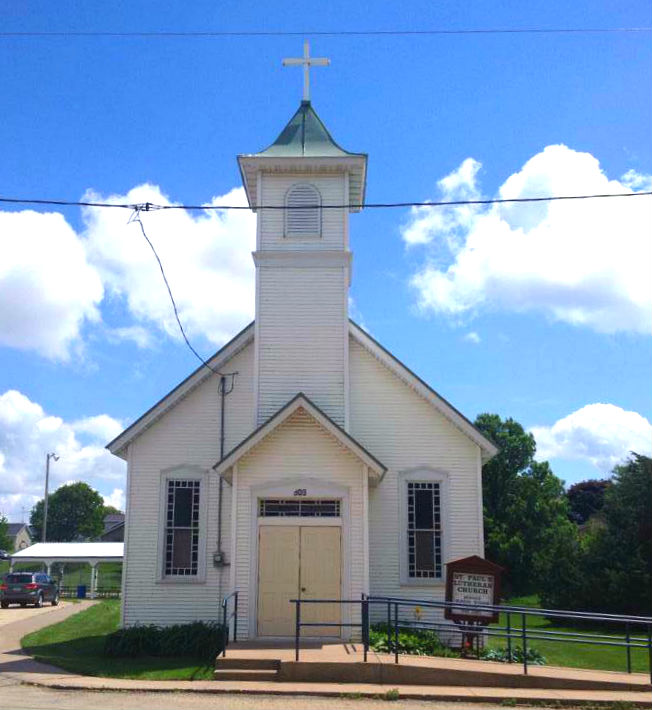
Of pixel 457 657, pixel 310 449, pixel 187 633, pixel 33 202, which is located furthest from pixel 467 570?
pixel 33 202

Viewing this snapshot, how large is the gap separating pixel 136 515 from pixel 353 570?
18.2ft

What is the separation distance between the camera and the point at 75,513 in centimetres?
11412

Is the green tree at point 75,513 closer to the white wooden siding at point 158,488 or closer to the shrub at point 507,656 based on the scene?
the white wooden siding at point 158,488

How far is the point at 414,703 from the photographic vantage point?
39.7 feet

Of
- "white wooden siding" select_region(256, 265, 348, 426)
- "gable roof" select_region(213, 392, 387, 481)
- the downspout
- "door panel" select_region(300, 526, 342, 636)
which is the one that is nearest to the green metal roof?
"white wooden siding" select_region(256, 265, 348, 426)

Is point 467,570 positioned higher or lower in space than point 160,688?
higher

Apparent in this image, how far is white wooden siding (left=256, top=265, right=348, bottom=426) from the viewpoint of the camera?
61.2 feet

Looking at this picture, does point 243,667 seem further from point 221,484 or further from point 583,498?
point 583,498

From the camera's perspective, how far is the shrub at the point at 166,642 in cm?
1639

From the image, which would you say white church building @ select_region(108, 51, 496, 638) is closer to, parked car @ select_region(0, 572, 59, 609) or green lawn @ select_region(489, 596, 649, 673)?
green lawn @ select_region(489, 596, 649, 673)

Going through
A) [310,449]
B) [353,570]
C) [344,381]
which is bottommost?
[353,570]

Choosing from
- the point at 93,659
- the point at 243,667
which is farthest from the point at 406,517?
the point at 93,659

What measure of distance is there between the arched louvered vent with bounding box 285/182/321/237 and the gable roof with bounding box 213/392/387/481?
4.46 metres

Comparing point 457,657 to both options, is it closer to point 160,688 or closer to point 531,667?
point 531,667
